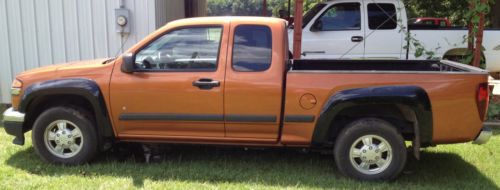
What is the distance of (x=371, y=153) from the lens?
16.3 feet

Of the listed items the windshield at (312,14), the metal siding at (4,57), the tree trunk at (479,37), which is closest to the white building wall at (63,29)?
the metal siding at (4,57)

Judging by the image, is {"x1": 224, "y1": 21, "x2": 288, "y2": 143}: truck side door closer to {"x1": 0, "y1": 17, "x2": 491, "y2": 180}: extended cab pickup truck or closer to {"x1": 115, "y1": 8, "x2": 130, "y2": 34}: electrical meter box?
{"x1": 0, "y1": 17, "x2": 491, "y2": 180}: extended cab pickup truck

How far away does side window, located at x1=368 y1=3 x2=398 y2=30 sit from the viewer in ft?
32.2

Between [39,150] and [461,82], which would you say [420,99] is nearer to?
[461,82]

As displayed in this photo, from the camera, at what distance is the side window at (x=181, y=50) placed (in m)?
5.12

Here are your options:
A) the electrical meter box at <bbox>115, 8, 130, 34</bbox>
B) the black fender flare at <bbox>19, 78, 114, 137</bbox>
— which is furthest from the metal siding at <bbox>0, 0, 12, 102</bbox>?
the black fender flare at <bbox>19, 78, 114, 137</bbox>

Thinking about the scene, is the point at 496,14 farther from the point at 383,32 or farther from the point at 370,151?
the point at 370,151

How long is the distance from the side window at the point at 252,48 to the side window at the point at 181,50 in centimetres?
21

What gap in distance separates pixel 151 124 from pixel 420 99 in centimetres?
262

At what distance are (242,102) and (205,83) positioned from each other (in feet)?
1.32

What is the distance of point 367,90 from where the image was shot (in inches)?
Result: 189

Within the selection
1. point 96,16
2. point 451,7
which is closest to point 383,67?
point 96,16

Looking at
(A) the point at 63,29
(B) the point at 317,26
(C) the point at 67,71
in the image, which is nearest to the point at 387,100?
(C) the point at 67,71

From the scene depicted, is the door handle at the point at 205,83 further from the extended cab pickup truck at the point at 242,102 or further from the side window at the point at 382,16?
the side window at the point at 382,16
